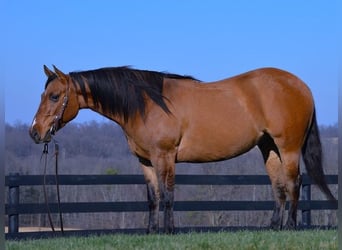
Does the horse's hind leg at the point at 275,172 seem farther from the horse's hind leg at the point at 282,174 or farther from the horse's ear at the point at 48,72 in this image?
the horse's ear at the point at 48,72

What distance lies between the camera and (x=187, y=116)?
8594 millimetres

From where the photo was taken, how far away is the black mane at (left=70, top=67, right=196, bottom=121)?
337 inches

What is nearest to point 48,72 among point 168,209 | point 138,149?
point 138,149

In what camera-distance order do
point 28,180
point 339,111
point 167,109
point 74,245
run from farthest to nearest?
point 28,180 → point 167,109 → point 74,245 → point 339,111

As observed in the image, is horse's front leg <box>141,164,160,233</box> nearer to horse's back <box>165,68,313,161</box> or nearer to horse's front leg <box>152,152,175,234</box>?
horse's front leg <box>152,152,175,234</box>

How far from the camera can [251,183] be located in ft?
41.9

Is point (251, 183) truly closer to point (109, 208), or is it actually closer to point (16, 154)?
point (109, 208)

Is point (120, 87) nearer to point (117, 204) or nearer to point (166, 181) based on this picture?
point (166, 181)

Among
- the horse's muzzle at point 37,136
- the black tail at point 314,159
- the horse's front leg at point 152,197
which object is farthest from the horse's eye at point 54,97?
the black tail at point 314,159

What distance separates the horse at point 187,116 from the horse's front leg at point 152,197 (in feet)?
0.04

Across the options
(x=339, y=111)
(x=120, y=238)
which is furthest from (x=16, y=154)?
(x=339, y=111)

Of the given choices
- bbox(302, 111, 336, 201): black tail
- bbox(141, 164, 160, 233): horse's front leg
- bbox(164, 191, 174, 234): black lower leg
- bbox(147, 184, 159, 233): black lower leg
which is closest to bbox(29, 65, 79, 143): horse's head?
bbox(141, 164, 160, 233): horse's front leg

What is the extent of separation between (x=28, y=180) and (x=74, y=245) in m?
4.97

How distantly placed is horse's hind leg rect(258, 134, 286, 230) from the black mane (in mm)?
1691
